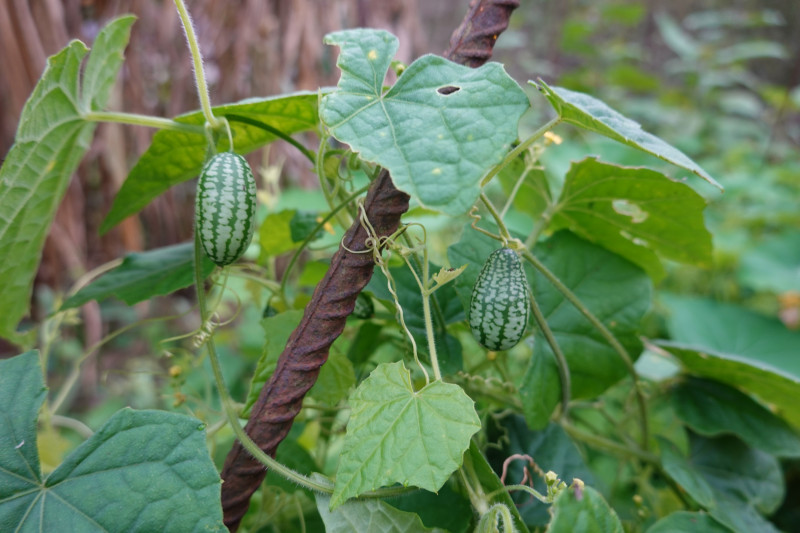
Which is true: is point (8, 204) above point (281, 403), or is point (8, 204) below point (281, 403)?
above

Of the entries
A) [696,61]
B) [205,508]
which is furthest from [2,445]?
[696,61]

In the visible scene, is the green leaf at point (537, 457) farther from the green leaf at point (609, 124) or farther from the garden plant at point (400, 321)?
the green leaf at point (609, 124)

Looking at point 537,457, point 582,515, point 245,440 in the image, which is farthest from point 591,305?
point 245,440

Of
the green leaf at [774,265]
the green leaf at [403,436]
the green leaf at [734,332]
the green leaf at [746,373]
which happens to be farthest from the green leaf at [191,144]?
the green leaf at [774,265]

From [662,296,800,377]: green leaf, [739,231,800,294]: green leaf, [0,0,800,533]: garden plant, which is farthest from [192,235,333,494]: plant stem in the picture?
[739,231,800,294]: green leaf

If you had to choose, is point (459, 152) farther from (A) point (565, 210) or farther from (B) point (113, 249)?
(B) point (113, 249)
